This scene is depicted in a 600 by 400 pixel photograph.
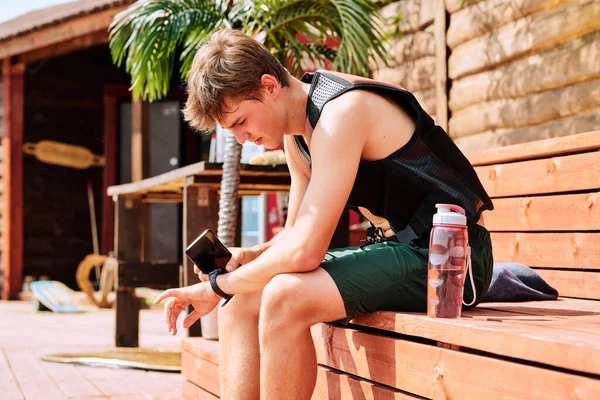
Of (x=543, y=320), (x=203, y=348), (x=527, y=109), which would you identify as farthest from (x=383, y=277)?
(x=527, y=109)

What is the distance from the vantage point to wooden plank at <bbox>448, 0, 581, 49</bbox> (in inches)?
205

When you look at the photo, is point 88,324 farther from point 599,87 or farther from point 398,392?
point 398,392

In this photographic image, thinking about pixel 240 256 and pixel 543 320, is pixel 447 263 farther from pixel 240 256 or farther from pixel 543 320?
pixel 240 256

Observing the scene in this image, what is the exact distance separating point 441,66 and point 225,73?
151 inches

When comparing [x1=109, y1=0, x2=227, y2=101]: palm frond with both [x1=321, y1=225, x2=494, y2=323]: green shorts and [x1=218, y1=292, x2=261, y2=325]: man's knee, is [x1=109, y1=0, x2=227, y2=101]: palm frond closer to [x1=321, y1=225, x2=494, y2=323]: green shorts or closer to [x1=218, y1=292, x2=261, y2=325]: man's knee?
[x1=218, y1=292, x2=261, y2=325]: man's knee

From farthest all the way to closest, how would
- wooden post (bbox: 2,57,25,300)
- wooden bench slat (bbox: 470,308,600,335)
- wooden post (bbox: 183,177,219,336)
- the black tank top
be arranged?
wooden post (bbox: 2,57,25,300) < wooden post (bbox: 183,177,219,336) < the black tank top < wooden bench slat (bbox: 470,308,600,335)

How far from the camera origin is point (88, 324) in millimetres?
8078

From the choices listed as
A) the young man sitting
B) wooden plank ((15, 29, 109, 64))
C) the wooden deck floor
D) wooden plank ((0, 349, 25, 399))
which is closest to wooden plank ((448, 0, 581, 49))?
the young man sitting

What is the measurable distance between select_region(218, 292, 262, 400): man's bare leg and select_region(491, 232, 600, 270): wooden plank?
55.5 inches

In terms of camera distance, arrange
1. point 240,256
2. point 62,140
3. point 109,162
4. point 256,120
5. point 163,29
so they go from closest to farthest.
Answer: point 256,120
point 240,256
point 163,29
point 109,162
point 62,140

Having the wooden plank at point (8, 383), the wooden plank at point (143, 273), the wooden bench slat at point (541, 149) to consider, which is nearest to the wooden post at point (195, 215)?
the wooden plank at point (8, 383)

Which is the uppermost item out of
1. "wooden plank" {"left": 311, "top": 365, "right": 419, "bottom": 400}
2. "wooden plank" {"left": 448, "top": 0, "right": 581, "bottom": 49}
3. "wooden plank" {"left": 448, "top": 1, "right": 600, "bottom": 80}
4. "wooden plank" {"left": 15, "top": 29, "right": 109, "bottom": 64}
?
"wooden plank" {"left": 15, "top": 29, "right": 109, "bottom": 64}

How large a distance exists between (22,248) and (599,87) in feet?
26.7

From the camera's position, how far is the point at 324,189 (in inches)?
95.9
